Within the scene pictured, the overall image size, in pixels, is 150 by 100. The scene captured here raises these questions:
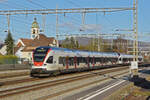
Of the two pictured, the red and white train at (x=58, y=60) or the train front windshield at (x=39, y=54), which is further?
the train front windshield at (x=39, y=54)

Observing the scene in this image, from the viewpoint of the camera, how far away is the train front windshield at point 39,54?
82.0 ft

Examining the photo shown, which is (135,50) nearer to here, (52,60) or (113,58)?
(52,60)

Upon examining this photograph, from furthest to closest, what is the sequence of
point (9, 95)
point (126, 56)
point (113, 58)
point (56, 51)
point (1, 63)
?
1. point (126, 56)
2. point (113, 58)
3. point (1, 63)
4. point (56, 51)
5. point (9, 95)

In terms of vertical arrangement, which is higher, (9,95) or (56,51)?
(56,51)

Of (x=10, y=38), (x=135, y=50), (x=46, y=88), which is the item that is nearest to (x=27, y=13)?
(x=135, y=50)

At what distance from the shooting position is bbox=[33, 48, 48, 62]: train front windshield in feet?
82.0

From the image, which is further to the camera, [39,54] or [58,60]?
[58,60]

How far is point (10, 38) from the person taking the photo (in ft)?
305

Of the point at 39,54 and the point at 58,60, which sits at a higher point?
the point at 39,54

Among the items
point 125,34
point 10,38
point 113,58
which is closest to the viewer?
point 125,34

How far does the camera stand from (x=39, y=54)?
25344mm

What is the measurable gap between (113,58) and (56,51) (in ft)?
94.5

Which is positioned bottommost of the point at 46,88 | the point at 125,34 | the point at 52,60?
the point at 46,88

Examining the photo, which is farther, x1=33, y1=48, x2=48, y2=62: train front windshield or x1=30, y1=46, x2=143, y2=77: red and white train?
x1=33, y1=48, x2=48, y2=62: train front windshield
